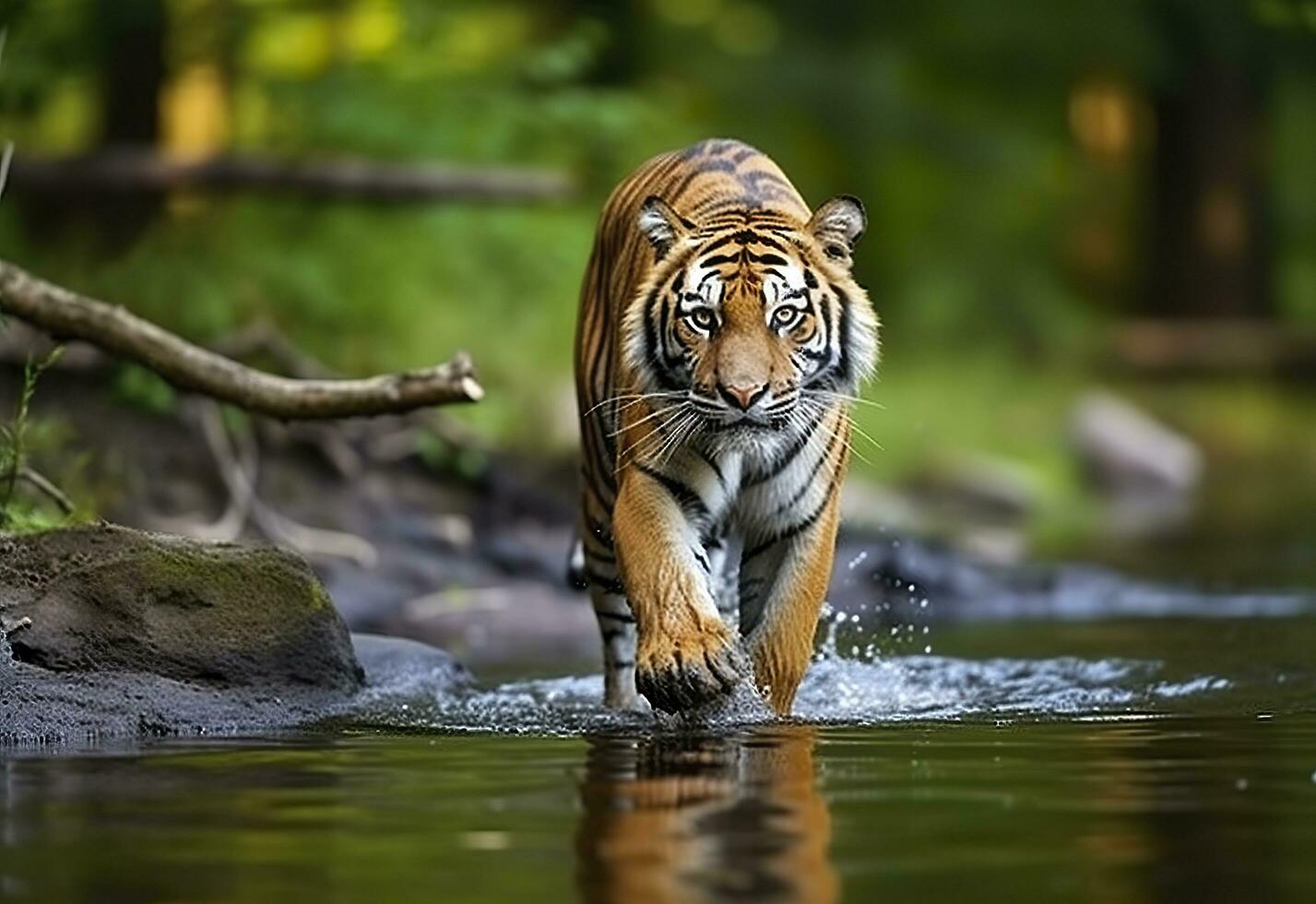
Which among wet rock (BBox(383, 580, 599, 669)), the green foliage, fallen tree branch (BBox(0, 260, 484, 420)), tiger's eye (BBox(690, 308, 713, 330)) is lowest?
wet rock (BBox(383, 580, 599, 669))

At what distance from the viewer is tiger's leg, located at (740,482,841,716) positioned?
6984 millimetres

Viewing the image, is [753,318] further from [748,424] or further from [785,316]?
[748,424]

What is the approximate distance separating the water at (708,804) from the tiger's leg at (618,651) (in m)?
0.20

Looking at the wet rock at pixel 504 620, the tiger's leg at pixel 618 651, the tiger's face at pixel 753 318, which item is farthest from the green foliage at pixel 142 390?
the tiger's face at pixel 753 318

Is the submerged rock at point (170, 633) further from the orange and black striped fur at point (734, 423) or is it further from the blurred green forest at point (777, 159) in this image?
the blurred green forest at point (777, 159)

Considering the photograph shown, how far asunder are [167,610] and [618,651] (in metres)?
1.39

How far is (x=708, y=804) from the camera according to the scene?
5.07 metres

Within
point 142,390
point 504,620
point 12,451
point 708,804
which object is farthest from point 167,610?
point 142,390

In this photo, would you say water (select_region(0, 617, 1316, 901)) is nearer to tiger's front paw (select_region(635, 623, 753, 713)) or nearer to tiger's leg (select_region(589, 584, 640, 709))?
tiger's front paw (select_region(635, 623, 753, 713))

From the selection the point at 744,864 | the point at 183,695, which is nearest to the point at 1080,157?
the point at 183,695

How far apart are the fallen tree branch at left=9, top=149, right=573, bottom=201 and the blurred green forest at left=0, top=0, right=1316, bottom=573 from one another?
0.34 metres

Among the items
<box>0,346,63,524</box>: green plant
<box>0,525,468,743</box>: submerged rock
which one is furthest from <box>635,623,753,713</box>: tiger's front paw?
<box>0,346,63,524</box>: green plant

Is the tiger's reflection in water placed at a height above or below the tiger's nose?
below

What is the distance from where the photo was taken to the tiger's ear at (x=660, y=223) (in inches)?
277
